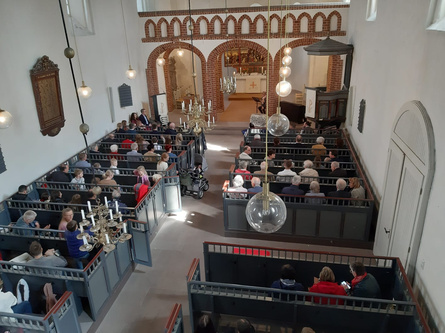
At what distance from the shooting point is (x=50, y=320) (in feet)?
15.3

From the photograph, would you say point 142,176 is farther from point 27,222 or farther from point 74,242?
point 74,242

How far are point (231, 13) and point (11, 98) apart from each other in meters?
9.87

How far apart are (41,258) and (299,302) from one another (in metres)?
4.02

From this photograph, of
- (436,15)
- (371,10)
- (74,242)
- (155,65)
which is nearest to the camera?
(436,15)

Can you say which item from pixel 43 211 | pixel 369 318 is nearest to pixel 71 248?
pixel 43 211

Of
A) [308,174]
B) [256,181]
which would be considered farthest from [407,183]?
[256,181]

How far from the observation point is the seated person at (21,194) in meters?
7.92

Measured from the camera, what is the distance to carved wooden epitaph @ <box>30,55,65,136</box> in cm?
931

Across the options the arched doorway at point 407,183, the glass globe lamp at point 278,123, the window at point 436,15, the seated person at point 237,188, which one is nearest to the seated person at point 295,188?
the seated person at point 237,188

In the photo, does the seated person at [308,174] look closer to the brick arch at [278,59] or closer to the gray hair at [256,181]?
the gray hair at [256,181]

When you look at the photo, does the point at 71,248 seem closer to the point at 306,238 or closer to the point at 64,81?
the point at 306,238

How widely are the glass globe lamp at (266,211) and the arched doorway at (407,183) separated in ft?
8.69

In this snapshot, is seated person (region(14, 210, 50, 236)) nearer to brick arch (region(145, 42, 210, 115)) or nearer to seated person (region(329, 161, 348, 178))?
seated person (region(329, 161, 348, 178))

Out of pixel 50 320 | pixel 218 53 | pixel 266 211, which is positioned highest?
pixel 218 53
